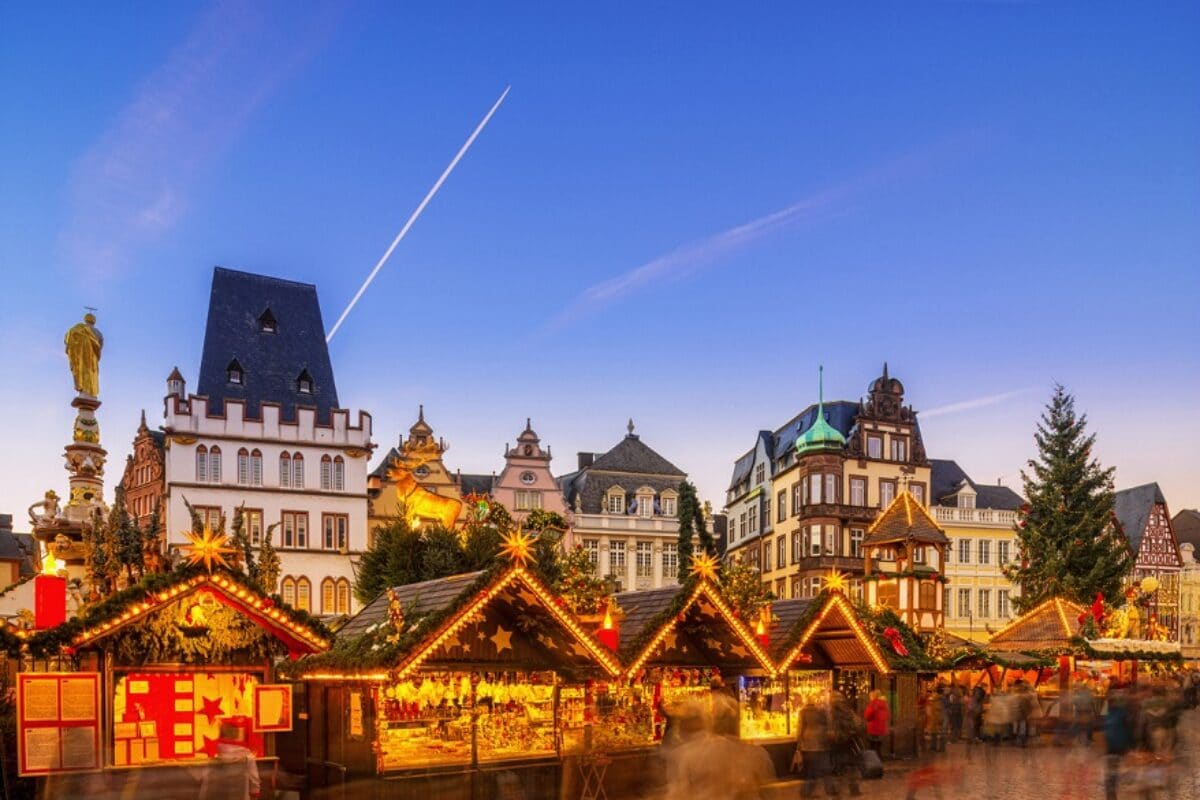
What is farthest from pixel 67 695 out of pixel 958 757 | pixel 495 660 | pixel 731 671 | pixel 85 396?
pixel 958 757

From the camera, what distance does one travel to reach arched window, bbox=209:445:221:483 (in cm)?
5103

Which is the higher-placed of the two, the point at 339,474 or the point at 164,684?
the point at 339,474

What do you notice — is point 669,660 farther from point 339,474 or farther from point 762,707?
point 339,474

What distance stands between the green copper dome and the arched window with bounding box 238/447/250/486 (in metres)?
26.0

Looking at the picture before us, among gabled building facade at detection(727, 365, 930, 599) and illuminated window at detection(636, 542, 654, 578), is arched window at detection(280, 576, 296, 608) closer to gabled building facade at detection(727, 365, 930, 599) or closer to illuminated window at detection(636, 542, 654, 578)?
illuminated window at detection(636, 542, 654, 578)

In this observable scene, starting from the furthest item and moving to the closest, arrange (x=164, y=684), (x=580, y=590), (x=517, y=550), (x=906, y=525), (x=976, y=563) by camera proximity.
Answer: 1. (x=976, y=563)
2. (x=906, y=525)
3. (x=580, y=590)
4. (x=517, y=550)
5. (x=164, y=684)

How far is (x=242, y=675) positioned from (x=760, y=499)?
51447 mm

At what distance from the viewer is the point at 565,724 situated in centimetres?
1928

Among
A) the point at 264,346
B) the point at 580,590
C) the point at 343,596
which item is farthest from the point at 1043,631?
the point at 264,346

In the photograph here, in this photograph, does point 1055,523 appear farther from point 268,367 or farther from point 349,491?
point 268,367

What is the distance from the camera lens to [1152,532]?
240 ft

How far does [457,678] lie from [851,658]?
340 inches

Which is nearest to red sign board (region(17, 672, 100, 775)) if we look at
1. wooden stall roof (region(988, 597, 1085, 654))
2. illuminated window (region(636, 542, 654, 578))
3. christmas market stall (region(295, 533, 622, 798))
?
christmas market stall (region(295, 533, 622, 798))

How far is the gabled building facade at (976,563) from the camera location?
58062 mm
